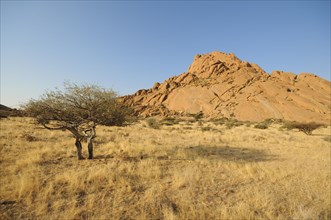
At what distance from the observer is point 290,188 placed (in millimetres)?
6762

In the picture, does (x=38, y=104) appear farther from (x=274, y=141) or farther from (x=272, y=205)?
(x=274, y=141)

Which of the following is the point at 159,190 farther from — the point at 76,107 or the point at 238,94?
the point at 238,94

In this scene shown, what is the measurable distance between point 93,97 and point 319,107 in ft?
225

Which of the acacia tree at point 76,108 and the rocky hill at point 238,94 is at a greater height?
the rocky hill at point 238,94

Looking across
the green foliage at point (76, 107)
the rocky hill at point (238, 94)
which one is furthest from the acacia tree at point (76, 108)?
the rocky hill at point (238, 94)

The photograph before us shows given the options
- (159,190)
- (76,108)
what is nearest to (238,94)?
(76,108)

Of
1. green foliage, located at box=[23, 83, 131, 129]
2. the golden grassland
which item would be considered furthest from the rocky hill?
the golden grassland

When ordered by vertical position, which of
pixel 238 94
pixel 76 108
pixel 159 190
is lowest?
pixel 159 190

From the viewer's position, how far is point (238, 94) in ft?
239

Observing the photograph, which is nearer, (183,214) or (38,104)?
(183,214)

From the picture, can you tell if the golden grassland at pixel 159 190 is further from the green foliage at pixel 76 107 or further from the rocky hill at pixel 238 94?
the rocky hill at pixel 238 94

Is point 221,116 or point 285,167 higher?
point 221,116

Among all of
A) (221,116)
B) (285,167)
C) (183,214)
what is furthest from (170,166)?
(221,116)

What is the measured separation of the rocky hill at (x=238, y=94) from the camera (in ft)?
202
